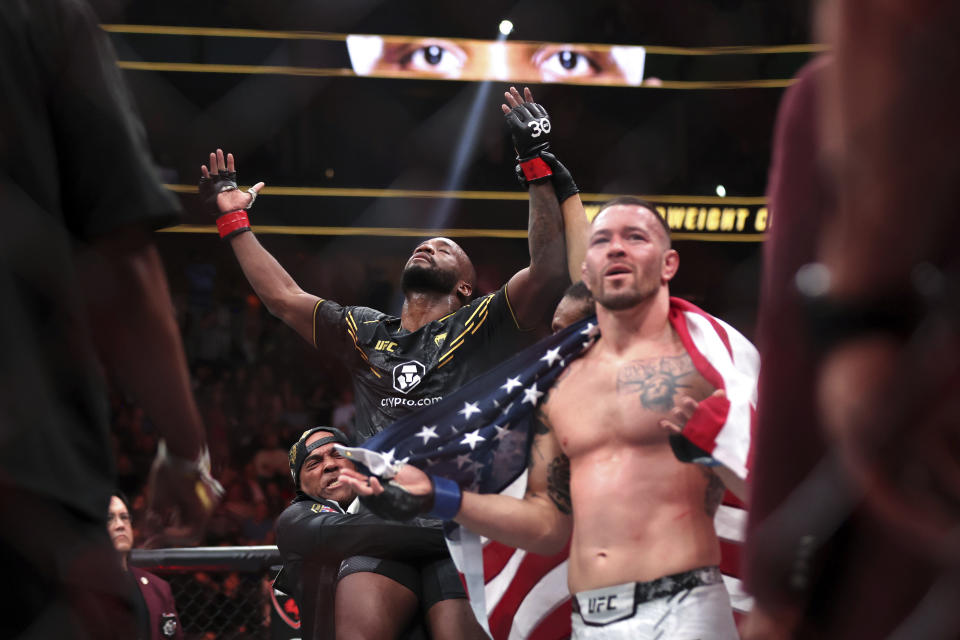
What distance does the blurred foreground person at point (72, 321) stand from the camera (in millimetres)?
945

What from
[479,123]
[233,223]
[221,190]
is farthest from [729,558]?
[479,123]

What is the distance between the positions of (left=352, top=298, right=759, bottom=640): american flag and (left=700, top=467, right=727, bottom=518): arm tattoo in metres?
0.05

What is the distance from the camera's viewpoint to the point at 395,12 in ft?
27.1

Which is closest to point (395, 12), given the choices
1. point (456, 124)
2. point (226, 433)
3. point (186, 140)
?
point (456, 124)

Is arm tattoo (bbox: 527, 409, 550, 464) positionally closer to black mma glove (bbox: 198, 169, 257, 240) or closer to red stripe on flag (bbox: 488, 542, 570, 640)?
red stripe on flag (bbox: 488, 542, 570, 640)

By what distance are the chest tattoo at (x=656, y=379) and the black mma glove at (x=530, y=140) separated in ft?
3.22

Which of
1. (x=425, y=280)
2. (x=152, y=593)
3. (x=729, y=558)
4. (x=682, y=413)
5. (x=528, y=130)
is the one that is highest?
(x=528, y=130)

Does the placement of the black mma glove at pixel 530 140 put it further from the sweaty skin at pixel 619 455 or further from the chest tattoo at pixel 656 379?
the chest tattoo at pixel 656 379

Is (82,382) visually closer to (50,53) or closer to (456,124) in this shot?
(50,53)

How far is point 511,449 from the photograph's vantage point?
8.54 feet

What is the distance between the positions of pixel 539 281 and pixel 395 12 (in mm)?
5475

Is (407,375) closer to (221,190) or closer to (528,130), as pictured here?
(528,130)

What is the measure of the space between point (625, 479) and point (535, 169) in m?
1.24

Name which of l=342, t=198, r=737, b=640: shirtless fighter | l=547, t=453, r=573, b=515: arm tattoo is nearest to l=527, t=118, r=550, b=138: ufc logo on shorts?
l=342, t=198, r=737, b=640: shirtless fighter
